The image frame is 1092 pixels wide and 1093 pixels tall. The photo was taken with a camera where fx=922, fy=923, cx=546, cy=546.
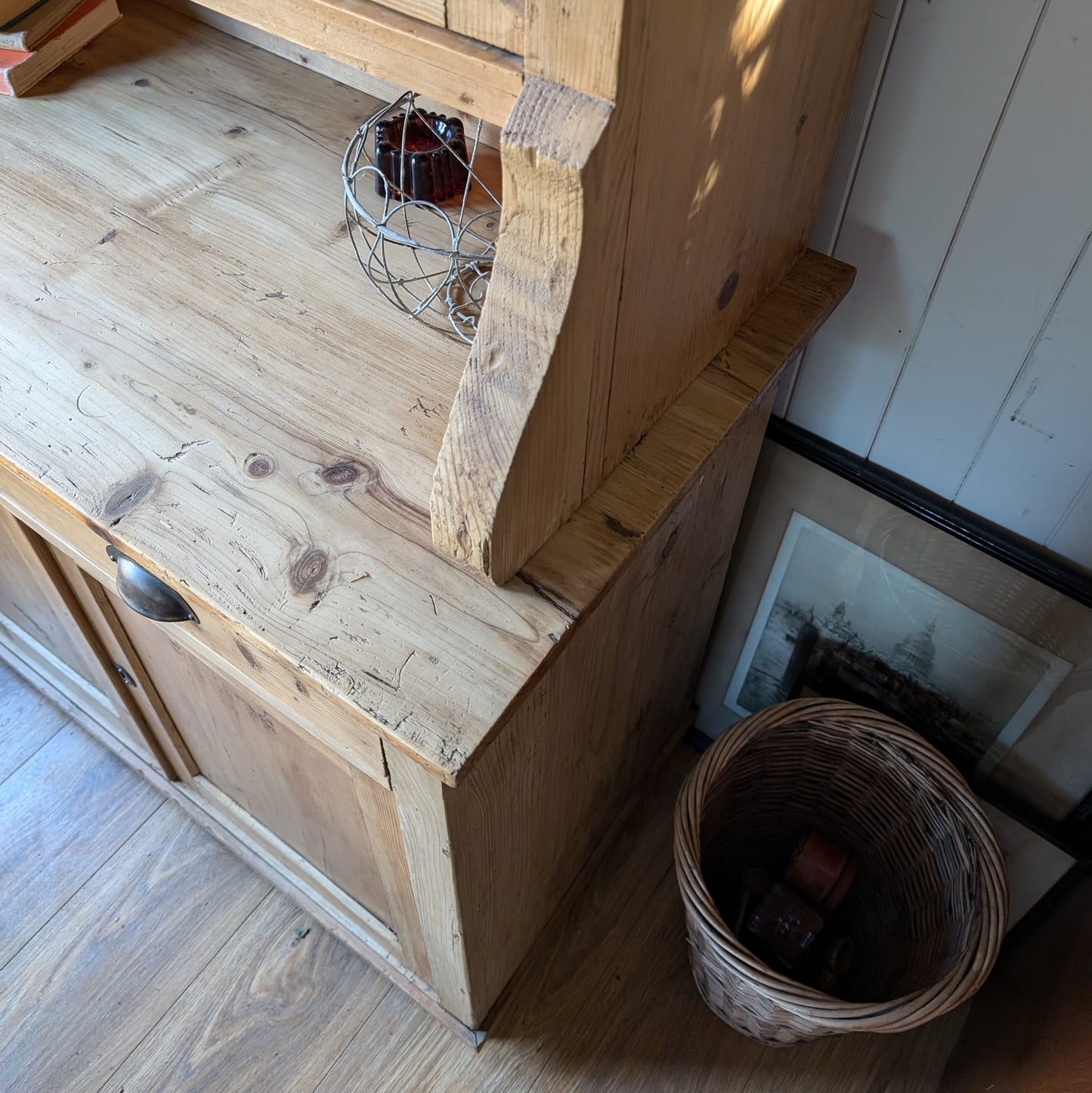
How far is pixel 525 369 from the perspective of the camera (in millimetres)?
504

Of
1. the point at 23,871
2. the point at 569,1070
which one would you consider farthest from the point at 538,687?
the point at 23,871

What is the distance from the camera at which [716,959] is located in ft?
3.15

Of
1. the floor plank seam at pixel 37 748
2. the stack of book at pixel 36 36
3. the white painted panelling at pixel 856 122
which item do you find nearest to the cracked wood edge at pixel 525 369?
the white painted panelling at pixel 856 122

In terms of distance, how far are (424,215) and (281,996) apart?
967 millimetres

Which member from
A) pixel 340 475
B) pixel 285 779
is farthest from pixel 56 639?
pixel 340 475

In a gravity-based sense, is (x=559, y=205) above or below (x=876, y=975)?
above

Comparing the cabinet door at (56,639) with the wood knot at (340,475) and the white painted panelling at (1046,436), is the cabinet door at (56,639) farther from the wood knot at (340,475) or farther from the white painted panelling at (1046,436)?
the white painted panelling at (1046,436)

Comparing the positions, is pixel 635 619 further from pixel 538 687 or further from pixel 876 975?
pixel 876 975

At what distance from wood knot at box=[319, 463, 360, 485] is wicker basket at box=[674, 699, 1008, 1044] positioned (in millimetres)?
510

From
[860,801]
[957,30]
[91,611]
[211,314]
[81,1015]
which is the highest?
[957,30]

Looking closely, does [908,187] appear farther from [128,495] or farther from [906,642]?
[128,495]

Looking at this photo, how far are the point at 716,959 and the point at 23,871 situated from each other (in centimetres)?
95

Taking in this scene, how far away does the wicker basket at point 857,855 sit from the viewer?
2.85ft

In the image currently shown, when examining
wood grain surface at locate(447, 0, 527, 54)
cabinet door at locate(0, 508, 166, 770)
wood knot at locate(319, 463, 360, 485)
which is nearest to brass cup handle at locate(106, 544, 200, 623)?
wood knot at locate(319, 463, 360, 485)
